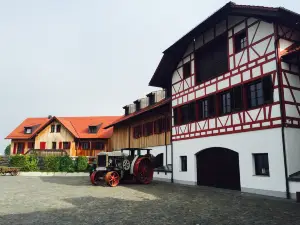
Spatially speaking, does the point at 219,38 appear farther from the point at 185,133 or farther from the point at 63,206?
the point at 63,206

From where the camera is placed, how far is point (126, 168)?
1594 centimetres

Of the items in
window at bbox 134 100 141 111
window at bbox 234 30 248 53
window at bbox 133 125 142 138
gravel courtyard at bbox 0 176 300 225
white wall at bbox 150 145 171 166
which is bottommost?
gravel courtyard at bbox 0 176 300 225

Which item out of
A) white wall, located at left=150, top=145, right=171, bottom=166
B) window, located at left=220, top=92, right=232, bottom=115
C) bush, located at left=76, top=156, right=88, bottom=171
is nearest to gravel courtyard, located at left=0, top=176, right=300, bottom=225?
window, located at left=220, top=92, right=232, bottom=115

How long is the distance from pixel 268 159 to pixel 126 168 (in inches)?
314

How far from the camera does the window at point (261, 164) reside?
11.5 meters

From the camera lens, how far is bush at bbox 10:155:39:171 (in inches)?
1088

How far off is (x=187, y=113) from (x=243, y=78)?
4832mm

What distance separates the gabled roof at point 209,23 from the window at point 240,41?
1047mm

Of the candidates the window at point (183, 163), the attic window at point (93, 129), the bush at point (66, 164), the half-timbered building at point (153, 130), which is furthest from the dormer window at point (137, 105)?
the attic window at point (93, 129)

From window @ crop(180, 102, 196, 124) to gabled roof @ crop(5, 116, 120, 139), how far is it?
842 inches

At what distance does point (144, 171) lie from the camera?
53.1ft

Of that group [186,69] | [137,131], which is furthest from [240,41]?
[137,131]

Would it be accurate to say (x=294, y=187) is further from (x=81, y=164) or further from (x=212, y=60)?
(x=81, y=164)

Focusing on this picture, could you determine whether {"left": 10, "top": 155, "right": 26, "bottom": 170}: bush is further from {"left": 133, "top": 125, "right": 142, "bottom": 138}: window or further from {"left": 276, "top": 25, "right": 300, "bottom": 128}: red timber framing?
{"left": 276, "top": 25, "right": 300, "bottom": 128}: red timber framing
